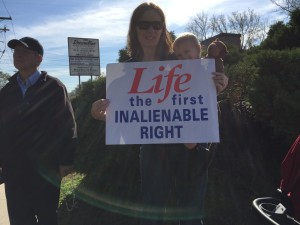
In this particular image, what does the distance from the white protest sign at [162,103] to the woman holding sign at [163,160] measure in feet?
0.26

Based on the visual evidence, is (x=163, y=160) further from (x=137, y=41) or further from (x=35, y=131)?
(x=35, y=131)

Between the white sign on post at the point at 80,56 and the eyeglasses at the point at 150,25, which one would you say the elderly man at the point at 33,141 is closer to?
the eyeglasses at the point at 150,25

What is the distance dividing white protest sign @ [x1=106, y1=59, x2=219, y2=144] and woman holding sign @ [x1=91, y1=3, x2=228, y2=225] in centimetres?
8

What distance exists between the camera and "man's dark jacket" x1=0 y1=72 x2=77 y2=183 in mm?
3279

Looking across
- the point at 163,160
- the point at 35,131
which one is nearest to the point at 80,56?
the point at 35,131

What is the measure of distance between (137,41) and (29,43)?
3.28ft

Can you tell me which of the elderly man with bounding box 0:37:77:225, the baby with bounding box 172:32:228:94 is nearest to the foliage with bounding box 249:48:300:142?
the baby with bounding box 172:32:228:94

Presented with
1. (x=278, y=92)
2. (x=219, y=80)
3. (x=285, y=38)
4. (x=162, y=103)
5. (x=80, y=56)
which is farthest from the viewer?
(x=80, y=56)

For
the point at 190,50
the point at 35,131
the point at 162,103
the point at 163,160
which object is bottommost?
the point at 163,160

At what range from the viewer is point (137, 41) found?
2.92 metres

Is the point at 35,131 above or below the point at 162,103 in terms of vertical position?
below

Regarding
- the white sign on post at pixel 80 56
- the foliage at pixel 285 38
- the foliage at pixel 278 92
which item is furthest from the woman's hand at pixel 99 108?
the white sign on post at pixel 80 56

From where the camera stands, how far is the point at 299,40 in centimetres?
834

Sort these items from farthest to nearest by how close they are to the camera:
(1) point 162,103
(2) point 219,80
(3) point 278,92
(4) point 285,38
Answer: (4) point 285,38 → (3) point 278,92 → (1) point 162,103 → (2) point 219,80
